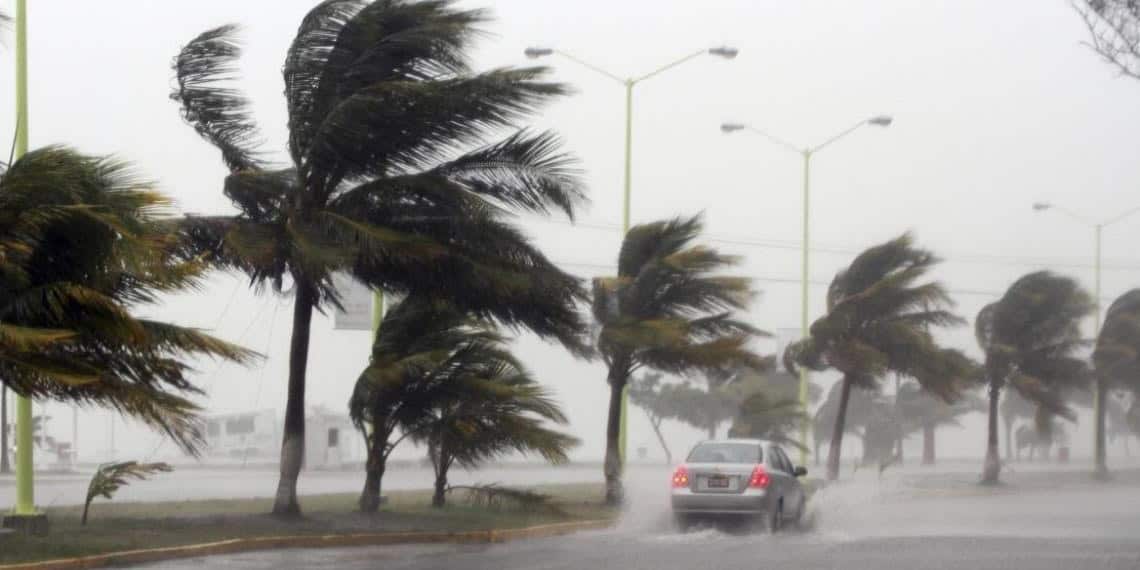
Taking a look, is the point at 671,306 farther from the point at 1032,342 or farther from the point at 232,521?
the point at 1032,342

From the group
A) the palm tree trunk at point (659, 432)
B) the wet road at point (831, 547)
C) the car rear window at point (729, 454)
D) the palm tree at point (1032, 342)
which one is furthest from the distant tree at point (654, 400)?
the car rear window at point (729, 454)

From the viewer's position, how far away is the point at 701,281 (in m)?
31.0

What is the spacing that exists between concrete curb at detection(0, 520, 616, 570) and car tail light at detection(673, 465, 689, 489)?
2083 mm

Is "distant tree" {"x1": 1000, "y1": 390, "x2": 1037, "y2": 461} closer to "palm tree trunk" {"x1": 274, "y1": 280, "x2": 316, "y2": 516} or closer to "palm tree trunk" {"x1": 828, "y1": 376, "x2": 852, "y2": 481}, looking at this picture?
"palm tree trunk" {"x1": 828, "y1": 376, "x2": 852, "y2": 481}

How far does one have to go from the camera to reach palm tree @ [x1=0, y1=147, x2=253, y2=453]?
560 inches

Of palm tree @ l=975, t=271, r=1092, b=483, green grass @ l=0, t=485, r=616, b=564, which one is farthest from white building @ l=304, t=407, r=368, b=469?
green grass @ l=0, t=485, r=616, b=564

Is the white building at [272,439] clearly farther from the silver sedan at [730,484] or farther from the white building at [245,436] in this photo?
the silver sedan at [730,484]

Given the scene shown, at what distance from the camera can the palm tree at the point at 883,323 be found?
4056 centimetres

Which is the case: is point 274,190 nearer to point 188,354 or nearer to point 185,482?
point 188,354

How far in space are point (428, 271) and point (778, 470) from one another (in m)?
6.41

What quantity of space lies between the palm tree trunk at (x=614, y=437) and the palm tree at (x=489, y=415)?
20.9 feet

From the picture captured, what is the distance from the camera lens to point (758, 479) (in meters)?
23.5

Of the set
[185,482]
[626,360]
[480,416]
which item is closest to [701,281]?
[626,360]

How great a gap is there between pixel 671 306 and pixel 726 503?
814 cm
